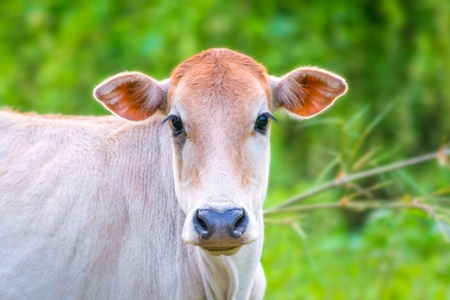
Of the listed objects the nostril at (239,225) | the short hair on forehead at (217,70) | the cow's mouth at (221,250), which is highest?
the short hair on forehead at (217,70)

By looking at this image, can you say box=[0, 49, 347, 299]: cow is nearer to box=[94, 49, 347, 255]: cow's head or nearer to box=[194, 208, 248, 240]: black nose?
box=[94, 49, 347, 255]: cow's head

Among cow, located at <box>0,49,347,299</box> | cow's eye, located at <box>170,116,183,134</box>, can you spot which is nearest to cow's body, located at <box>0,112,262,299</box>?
cow, located at <box>0,49,347,299</box>

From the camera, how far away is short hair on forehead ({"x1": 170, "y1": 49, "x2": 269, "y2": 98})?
6.17 m

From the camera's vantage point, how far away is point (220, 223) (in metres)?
5.43

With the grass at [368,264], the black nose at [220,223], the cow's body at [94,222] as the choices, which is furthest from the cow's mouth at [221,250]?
the grass at [368,264]

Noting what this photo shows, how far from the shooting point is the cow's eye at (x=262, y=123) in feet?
20.2

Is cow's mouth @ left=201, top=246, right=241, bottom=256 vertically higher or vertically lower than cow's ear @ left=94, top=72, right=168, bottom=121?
lower

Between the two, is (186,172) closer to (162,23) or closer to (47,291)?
(47,291)

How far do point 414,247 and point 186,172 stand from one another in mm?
6565

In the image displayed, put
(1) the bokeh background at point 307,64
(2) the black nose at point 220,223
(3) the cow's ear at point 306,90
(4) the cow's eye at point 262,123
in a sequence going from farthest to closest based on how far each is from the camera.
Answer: (1) the bokeh background at point 307,64 → (3) the cow's ear at point 306,90 → (4) the cow's eye at point 262,123 → (2) the black nose at point 220,223

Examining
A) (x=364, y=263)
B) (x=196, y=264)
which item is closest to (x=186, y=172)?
(x=196, y=264)

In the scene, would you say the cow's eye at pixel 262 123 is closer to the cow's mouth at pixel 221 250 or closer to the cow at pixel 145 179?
the cow at pixel 145 179

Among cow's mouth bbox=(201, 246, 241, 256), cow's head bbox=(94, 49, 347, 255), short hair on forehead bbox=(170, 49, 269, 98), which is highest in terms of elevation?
short hair on forehead bbox=(170, 49, 269, 98)

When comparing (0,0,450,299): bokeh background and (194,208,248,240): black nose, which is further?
(0,0,450,299): bokeh background
